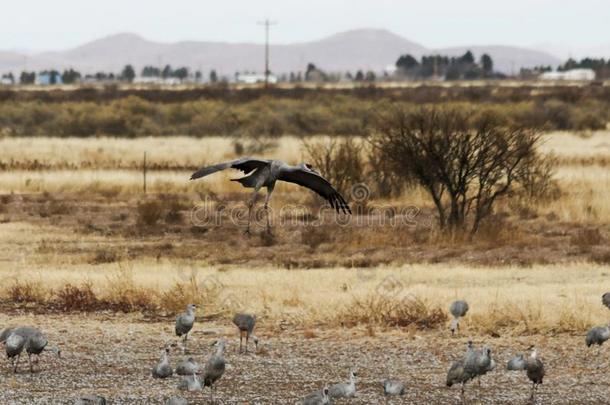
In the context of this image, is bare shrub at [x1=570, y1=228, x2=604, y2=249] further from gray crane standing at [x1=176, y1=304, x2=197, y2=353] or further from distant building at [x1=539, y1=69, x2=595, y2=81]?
distant building at [x1=539, y1=69, x2=595, y2=81]

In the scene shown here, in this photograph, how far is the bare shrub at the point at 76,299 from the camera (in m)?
19.2

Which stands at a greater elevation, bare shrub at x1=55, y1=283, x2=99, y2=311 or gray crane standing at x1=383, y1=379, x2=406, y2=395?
gray crane standing at x1=383, y1=379, x2=406, y2=395

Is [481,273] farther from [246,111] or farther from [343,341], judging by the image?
[246,111]

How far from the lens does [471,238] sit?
2692cm

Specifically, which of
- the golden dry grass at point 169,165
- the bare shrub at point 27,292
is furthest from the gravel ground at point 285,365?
the golden dry grass at point 169,165

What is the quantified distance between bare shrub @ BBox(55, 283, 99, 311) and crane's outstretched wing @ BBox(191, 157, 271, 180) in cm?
293

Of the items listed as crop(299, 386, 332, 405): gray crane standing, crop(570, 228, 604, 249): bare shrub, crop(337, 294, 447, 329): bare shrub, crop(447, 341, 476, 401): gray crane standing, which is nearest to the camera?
crop(299, 386, 332, 405): gray crane standing

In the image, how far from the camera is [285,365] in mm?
15234

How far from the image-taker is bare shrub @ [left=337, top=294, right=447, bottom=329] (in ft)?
57.4

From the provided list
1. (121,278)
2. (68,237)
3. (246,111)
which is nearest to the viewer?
(121,278)

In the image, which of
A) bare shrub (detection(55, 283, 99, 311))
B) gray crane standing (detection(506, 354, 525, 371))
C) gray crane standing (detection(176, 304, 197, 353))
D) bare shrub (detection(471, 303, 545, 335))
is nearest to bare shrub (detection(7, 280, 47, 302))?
bare shrub (detection(55, 283, 99, 311))

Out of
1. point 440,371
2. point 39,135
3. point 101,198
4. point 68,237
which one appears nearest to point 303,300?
point 440,371

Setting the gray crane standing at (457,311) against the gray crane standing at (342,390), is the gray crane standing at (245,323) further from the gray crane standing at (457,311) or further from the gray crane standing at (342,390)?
the gray crane standing at (342,390)

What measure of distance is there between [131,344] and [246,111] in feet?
199
